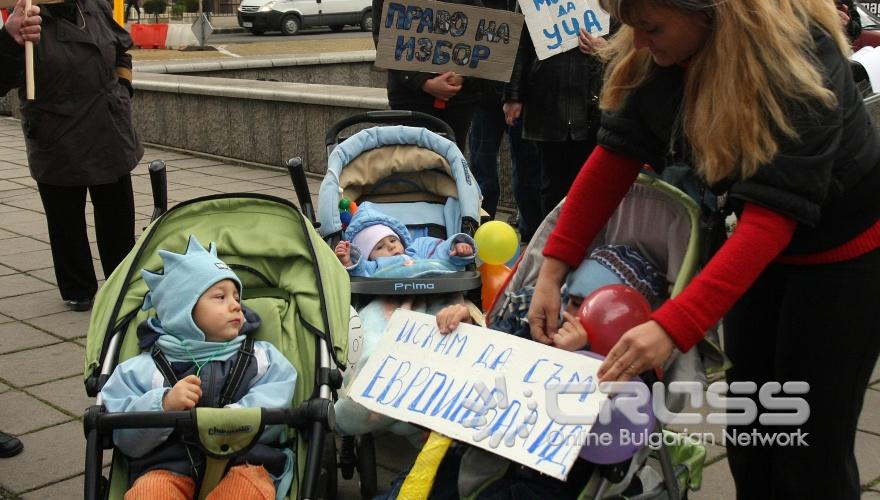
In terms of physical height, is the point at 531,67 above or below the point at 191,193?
above

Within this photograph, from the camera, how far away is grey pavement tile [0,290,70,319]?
6195 millimetres

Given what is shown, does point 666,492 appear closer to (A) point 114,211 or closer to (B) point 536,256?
(B) point 536,256

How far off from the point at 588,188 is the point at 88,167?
4.04m

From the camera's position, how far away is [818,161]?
2311 millimetres

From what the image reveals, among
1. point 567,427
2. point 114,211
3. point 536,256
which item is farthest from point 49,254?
point 567,427

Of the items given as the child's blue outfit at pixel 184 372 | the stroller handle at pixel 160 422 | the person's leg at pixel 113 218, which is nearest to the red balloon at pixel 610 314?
the stroller handle at pixel 160 422

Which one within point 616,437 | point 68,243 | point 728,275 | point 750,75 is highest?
point 750,75

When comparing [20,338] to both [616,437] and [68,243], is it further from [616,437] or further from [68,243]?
[616,437]

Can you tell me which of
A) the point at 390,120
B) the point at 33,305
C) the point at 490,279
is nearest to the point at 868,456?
the point at 490,279

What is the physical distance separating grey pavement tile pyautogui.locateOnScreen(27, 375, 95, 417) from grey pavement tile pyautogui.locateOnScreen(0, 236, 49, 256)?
9.87 ft

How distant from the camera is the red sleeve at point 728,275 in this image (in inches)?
93.2

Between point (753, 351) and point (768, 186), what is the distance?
693 millimetres

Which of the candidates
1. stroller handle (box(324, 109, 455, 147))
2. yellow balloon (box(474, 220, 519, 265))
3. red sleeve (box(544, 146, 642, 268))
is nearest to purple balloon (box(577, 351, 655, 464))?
red sleeve (box(544, 146, 642, 268))

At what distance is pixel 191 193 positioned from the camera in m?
9.72
